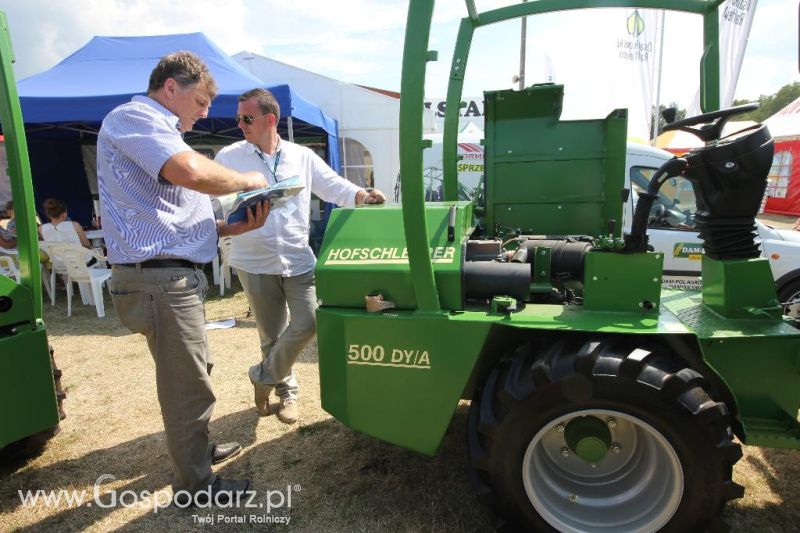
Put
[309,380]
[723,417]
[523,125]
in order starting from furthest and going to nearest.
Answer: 1. [309,380]
2. [523,125]
3. [723,417]

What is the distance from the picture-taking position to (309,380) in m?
3.88

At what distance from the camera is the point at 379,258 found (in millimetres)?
2145

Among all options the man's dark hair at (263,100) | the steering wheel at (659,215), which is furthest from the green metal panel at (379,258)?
the steering wheel at (659,215)

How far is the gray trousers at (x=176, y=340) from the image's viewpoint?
2.10 metres

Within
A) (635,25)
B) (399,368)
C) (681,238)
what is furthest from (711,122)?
(635,25)

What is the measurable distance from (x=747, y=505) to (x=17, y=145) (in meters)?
3.77

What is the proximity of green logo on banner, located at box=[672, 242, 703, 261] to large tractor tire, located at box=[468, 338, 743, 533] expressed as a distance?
332cm

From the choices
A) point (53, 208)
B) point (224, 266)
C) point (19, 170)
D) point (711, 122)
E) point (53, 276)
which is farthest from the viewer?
point (224, 266)

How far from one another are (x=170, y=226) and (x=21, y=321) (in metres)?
0.99

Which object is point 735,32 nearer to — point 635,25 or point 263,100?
point 635,25

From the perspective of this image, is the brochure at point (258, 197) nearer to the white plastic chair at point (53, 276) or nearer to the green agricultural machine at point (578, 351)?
the green agricultural machine at point (578, 351)

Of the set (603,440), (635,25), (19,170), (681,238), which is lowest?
(603,440)

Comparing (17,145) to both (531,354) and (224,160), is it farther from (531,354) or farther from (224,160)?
(531,354)

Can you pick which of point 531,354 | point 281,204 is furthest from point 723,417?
point 281,204
